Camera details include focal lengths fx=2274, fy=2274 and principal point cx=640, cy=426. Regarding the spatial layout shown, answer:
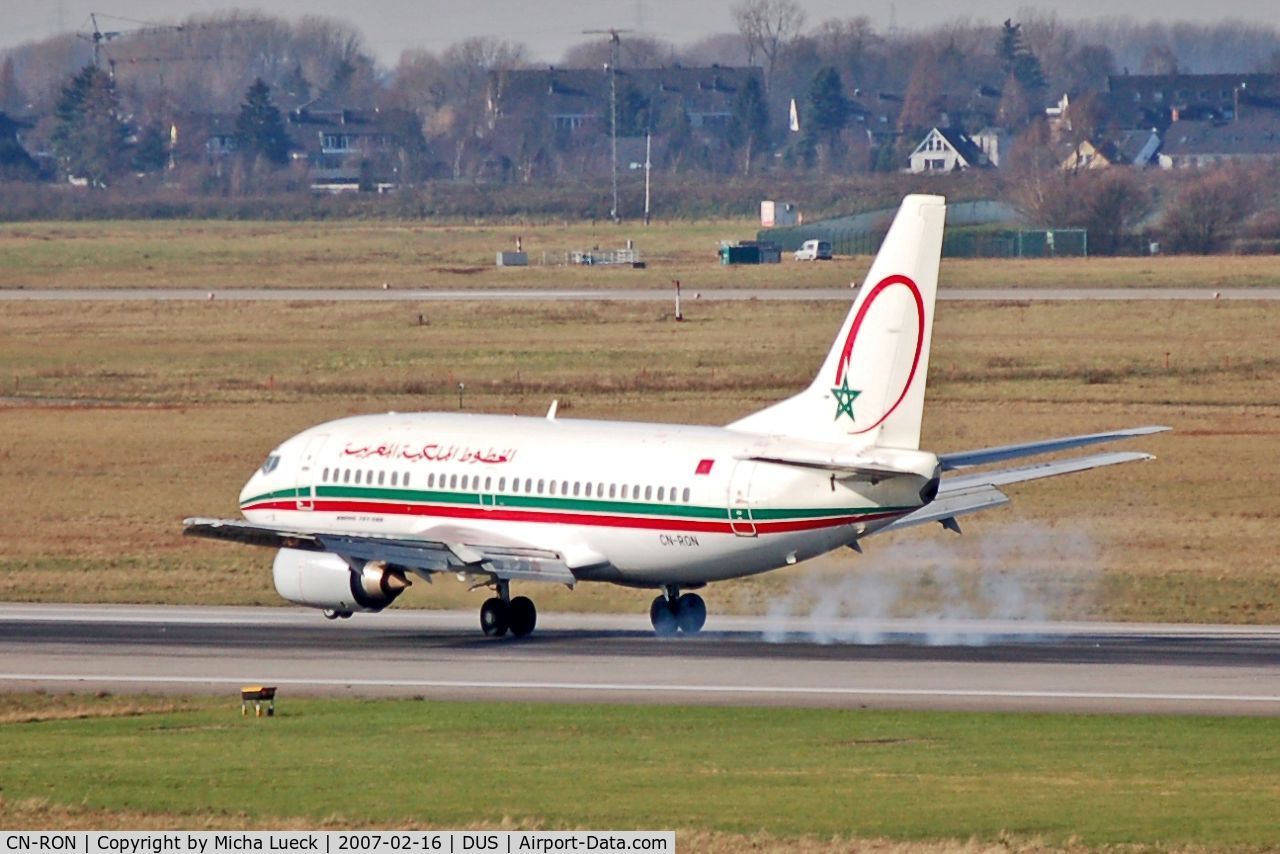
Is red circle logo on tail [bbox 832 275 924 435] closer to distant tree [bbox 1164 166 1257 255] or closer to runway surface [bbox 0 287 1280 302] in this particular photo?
runway surface [bbox 0 287 1280 302]

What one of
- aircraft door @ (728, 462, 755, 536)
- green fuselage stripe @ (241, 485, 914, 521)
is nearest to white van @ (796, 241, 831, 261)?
green fuselage stripe @ (241, 485, 914, 521)

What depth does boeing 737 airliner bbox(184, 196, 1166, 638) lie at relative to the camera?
4319 centimetres

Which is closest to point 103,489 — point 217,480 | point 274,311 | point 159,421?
point 217,480

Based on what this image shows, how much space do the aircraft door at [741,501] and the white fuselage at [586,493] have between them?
28mm

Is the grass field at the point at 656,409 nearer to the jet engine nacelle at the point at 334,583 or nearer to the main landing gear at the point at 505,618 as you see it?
the main landing gear at the point at 505,618

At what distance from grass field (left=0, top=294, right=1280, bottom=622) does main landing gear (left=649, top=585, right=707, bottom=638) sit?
5413 millimetres

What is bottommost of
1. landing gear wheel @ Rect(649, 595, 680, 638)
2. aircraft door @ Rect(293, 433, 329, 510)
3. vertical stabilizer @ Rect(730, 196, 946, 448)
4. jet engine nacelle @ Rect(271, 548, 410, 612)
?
landing gear wheel @ Rect(649, 595, 680, 638)

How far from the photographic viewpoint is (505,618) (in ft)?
157

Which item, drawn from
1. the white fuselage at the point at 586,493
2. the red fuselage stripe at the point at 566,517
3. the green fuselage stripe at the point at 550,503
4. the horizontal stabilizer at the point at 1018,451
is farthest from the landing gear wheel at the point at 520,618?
the horizontal stabilizer at the point at 1018,451

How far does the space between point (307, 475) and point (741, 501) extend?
1152 cm

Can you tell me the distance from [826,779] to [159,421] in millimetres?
59815

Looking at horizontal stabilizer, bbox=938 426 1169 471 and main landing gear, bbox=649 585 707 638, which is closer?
horizontal stabilizer, bbox=938 426 1169 471

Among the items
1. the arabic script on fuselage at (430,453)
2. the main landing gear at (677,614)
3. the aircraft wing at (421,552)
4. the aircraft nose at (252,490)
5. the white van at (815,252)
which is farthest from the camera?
the white van at (815,252)

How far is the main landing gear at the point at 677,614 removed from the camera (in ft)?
158
